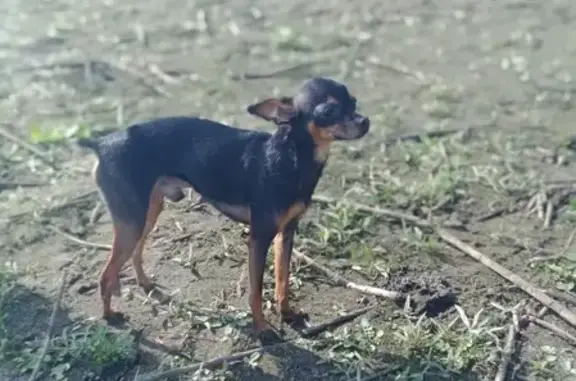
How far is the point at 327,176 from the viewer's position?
731 centimetres

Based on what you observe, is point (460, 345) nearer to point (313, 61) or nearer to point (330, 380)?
point (330, 380)

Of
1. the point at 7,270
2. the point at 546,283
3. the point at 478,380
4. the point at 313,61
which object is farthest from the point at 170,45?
the point at 478,380

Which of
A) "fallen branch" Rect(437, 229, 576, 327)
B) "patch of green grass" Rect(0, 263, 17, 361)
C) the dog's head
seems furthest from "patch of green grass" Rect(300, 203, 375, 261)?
"patch of green grass" Rect(0, 263, 17, 361)

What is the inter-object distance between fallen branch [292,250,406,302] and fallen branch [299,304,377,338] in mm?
119

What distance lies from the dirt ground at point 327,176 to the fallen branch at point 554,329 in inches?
1.9

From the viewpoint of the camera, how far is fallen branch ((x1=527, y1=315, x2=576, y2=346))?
539cm

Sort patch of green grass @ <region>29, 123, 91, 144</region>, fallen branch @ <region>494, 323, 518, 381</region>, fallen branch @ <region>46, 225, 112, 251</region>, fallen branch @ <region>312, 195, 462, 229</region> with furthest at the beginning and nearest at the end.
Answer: patch of green grass @ <region>29, 123, 91, 144</region>
fallen branch @ <region>312, 195, 462, 229</region>
fallen branch @ <region>46, 225, 112, 251</region>
fallen branch @ <region>494, 323, 518, 381</region>

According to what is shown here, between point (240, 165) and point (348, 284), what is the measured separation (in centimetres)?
130

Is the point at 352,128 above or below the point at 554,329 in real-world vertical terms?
above

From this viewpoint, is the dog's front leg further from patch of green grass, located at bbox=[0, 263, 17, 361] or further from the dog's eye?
patch of green grass, located at bbox=[0, 263, 17, 361]

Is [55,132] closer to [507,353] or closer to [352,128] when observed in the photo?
[352,128]

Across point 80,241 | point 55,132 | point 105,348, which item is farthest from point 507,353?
point 55,132

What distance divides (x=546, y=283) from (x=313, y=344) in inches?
67.1

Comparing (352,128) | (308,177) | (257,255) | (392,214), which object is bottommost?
(392,214)
